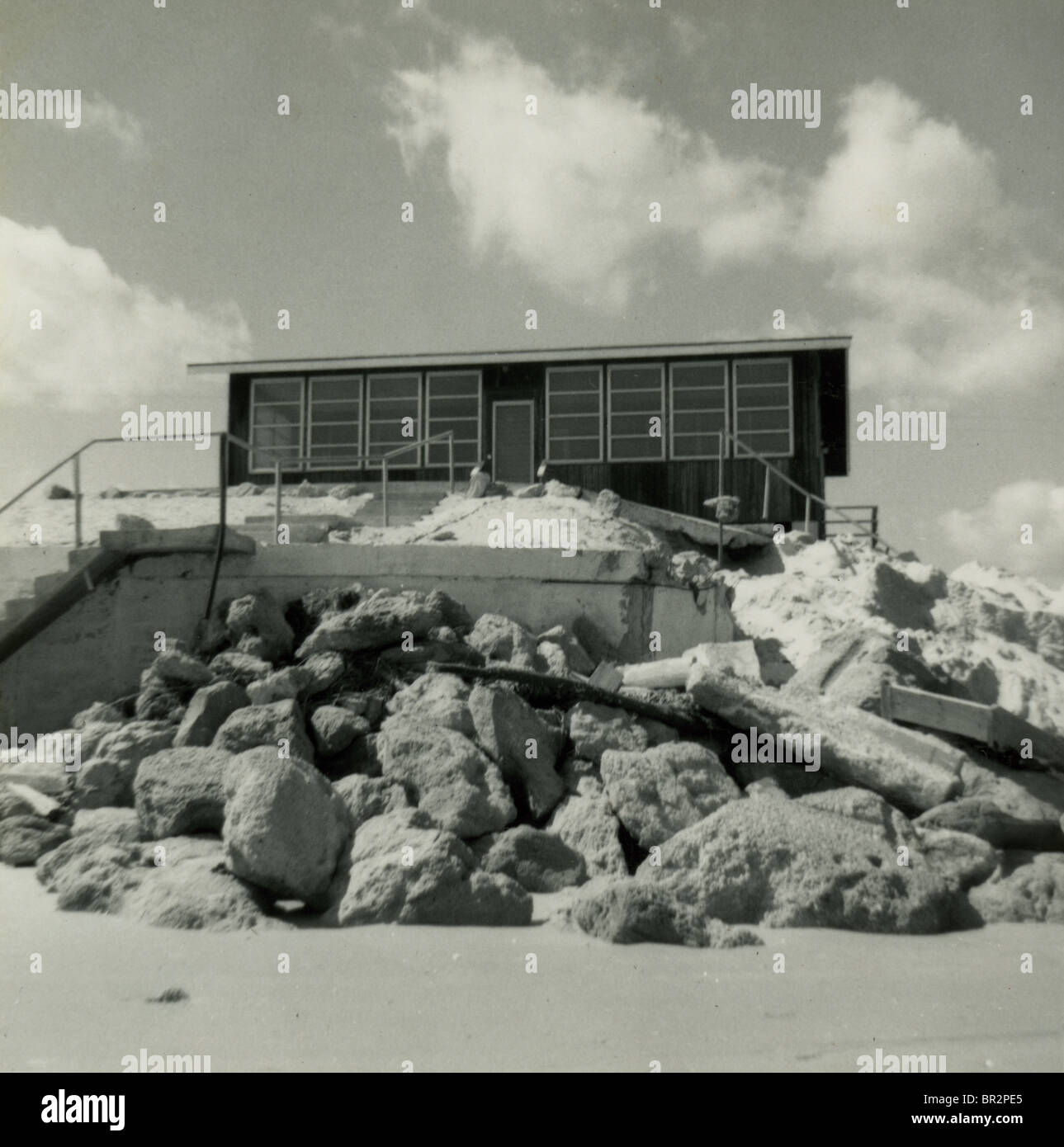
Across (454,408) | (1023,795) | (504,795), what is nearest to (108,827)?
(504,795)

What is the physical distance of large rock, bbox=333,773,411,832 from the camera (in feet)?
21.4

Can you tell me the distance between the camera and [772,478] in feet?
64.2

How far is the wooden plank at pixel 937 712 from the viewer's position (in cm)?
807

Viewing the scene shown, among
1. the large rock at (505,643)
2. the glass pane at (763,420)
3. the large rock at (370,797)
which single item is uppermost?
the glass pane at (763,420)

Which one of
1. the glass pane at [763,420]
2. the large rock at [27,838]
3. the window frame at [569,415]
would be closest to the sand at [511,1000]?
the large rock at [27,838]

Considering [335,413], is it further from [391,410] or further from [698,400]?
[698,400]

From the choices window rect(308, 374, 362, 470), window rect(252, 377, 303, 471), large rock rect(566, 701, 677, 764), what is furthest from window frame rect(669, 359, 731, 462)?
large rock rect(566, 701, 677, 764)

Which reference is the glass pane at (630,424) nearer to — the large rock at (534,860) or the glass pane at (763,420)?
the glass pane at (763,420)

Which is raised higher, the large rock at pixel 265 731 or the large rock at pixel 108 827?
the large rock at pixel 265 731

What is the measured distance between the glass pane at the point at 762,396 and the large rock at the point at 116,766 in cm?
1472

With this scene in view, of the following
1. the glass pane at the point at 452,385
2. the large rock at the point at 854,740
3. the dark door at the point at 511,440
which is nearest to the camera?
the large rock at the point at 854,740
